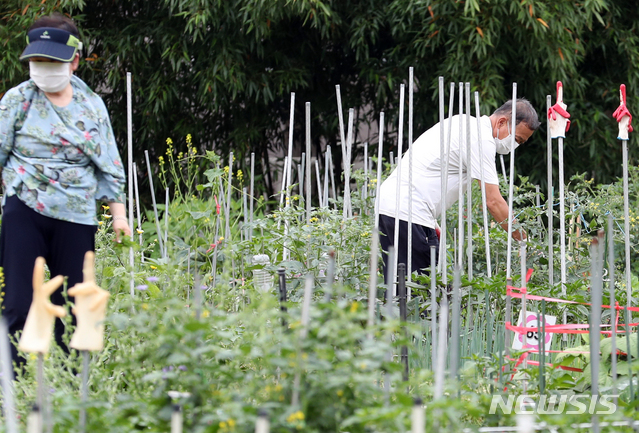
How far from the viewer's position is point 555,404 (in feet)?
5.33

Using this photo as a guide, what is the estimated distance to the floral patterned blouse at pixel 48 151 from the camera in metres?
1.74

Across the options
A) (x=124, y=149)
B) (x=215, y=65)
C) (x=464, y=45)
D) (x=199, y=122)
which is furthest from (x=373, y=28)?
(x=124, y=149)

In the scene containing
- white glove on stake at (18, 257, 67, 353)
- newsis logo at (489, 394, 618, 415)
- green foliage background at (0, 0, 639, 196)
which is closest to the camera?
white glove on stake at (18, 257, 67, 353)

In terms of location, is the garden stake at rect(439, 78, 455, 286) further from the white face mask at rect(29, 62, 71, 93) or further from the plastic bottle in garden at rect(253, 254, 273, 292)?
the white face mask at rect(29, 62, 71, 93)

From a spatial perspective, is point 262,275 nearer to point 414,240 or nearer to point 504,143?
point 414,240

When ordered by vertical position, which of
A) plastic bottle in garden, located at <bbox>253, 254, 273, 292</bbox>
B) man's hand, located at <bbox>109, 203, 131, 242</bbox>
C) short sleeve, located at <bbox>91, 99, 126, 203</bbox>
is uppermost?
short sleeve, located at <bbox>91, 99, 126, 203</bbox>

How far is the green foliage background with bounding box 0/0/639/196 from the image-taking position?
435 cm

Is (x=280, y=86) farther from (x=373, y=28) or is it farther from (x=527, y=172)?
(x=527, y=172)

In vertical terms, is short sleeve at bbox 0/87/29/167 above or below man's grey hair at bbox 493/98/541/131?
below

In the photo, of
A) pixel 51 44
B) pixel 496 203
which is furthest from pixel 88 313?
pixel 496 203

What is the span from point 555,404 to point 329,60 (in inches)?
155

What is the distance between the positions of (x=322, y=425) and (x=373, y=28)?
3865 mm

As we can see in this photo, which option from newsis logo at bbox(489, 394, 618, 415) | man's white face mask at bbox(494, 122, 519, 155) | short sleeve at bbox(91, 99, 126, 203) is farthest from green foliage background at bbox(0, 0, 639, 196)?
newsis logo at bbox(489, 394, 618, 415)

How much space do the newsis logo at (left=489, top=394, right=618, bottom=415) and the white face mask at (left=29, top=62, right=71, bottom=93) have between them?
1.26 m
